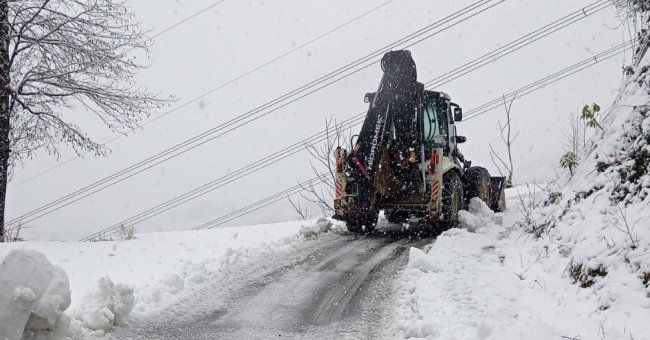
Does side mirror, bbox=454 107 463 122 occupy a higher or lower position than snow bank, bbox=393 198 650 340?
higher

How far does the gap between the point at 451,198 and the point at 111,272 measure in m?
6.65

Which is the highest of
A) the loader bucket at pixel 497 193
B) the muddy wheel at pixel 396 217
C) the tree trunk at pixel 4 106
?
the tree trunk at pixel 4 106

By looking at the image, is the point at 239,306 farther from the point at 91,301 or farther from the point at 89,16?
the point at 89,16

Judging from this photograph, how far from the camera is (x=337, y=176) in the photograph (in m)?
10.4

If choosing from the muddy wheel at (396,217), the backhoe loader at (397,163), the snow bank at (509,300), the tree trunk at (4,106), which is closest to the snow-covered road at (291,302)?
the snow bank at (509,300)

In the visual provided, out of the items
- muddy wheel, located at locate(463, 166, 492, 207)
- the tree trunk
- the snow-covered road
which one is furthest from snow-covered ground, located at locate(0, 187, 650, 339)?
the tree trunk

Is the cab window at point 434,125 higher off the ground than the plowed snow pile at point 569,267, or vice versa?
the cab window at point 434,125

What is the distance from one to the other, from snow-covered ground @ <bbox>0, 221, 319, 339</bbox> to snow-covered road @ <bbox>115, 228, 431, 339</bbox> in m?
0.24

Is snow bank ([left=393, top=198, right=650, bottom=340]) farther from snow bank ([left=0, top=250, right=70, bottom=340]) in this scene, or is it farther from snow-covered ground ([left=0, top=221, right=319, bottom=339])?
snow bank ([left=0, top=250, right=70, bottom=340])

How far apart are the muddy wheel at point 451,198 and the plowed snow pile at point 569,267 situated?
7.24ft

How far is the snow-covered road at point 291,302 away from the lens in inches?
184

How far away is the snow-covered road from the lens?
15.3 feet

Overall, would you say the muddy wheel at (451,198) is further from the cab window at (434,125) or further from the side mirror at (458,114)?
Result: the side mirror at (458,114)

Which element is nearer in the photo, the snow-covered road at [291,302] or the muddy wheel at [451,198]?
the snow-covered road at [291,302]
